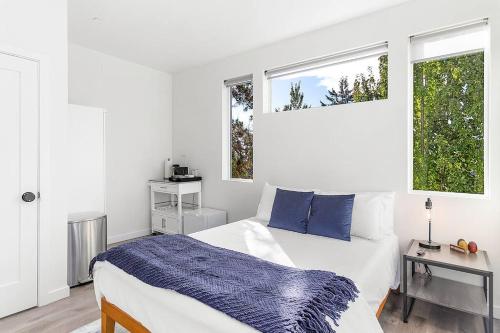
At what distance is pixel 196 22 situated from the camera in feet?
10.5

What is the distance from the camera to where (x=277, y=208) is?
299 cm

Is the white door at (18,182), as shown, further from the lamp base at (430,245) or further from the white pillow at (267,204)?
the lamp base at (430,245)

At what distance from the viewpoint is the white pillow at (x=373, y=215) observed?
2553 millimetres

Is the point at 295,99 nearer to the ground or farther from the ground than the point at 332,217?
farther from the ground

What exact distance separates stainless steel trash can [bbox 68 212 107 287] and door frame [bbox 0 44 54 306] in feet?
1.19

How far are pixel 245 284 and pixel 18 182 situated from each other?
2229 mm

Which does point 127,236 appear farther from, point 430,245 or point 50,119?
point 430,245

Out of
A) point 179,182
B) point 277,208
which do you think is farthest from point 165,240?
point 179,182

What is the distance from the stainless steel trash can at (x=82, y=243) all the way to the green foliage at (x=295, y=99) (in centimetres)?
262

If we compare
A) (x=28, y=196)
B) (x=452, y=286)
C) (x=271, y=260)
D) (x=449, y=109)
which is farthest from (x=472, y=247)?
(x=28, y=196)

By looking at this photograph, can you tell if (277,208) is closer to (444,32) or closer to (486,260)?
(486,260)

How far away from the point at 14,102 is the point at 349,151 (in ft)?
10.4

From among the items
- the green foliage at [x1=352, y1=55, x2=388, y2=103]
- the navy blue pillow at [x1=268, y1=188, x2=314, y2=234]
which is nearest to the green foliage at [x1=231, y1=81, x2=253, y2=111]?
the green foliage at [x1=352, y1=55, x2=388, y2=103]

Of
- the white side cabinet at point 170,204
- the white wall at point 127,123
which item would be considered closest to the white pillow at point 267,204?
the white side cabinet at point 170,204
